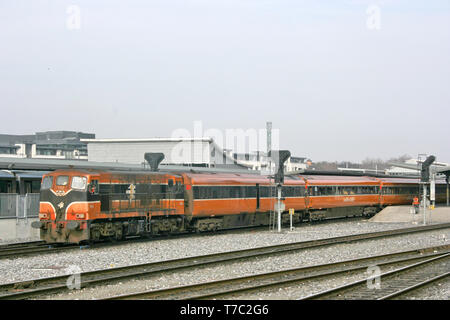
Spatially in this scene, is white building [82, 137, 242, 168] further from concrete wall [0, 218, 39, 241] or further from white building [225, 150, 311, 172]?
concrete wall [0, 218, 39, 241]

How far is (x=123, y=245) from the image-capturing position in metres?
24.2

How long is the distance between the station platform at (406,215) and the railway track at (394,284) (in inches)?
996

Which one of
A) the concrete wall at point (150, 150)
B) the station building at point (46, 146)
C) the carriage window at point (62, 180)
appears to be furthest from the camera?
the station building at point (46, 146)

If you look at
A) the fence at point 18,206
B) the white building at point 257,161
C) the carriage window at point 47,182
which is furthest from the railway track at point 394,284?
the white building at point 257,161

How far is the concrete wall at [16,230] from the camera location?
92.9ft

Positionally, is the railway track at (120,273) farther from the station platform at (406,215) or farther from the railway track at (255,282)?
the station platform at (406,215)

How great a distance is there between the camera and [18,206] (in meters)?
29.0

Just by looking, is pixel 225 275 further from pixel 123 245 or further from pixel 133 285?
pixel 123 245

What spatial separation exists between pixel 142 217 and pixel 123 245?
2.28m

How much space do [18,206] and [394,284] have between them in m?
20.5

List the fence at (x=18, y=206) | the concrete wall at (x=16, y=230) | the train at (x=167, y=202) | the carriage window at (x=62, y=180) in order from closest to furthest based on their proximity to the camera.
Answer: the train at (x=167, y=202), the carriage window at (x=62, y=180), the concrete wall at (x=16, y=230), the fence at (x=18, y=206)

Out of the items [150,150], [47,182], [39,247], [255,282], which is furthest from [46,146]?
[255,282]

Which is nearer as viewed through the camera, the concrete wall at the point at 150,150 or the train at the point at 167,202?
the train at the point at 167,202
